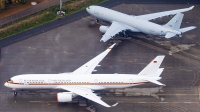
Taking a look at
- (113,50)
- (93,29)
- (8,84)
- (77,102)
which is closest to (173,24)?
(113,50)

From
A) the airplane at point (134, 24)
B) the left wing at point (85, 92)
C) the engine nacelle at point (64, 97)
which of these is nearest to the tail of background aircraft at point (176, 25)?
the airplane at point (134, 24)

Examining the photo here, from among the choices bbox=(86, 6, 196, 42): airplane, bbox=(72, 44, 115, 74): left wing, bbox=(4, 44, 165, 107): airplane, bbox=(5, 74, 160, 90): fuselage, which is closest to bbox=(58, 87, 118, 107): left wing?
bbox=(4, 44, 165, 107): airplane

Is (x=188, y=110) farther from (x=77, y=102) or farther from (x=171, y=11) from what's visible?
(x=171, y=11)

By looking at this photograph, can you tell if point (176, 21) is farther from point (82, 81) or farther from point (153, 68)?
point (82, 81)

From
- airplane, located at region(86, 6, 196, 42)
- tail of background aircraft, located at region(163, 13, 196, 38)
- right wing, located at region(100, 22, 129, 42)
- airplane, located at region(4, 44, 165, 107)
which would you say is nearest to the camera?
airplane, located at region(4, 44, 165, 107)

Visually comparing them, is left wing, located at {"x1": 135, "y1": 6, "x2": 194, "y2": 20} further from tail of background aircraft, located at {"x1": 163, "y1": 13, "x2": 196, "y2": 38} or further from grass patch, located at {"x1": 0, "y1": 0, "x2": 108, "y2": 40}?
grass patch, located at {"x1": 0, "y1": 0, "x2": 108, "y2": 40}

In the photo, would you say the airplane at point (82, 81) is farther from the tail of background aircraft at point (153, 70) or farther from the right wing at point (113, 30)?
the right wing at point (113, 30)

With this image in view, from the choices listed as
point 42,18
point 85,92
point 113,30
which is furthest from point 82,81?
point 42,18
